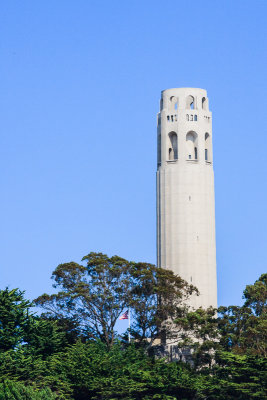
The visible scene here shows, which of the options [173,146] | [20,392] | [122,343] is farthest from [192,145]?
[20,392]

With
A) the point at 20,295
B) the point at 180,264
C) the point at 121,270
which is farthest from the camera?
the point at 180,264

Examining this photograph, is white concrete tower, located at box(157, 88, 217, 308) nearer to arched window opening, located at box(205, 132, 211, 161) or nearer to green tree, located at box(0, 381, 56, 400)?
arched window opening, located at box(205, 132, 211, 161)

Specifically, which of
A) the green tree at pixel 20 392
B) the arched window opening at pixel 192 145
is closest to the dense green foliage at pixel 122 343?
the green tree at pixel 20 392

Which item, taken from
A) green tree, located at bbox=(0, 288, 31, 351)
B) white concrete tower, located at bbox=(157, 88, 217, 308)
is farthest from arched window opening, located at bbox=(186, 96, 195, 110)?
green tree, located at bbox=(0, 288, 31, 351)

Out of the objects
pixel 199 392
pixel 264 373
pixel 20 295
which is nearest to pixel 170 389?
pixel 199 392

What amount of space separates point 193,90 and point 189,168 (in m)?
8.77

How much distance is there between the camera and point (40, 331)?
3137 inches

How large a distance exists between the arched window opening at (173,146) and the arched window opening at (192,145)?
136cm

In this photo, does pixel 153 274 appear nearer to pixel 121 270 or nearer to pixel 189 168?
pixel 121 270

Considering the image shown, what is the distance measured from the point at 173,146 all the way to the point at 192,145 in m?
2.17

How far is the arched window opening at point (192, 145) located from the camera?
105 meters

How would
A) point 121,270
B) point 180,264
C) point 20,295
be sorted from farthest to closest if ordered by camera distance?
1. point 180,264
2. point 121,270
3. point 20,295

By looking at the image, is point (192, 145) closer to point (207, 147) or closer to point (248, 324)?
point (207, 147)

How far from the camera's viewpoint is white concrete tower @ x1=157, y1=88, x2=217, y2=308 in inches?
3981
